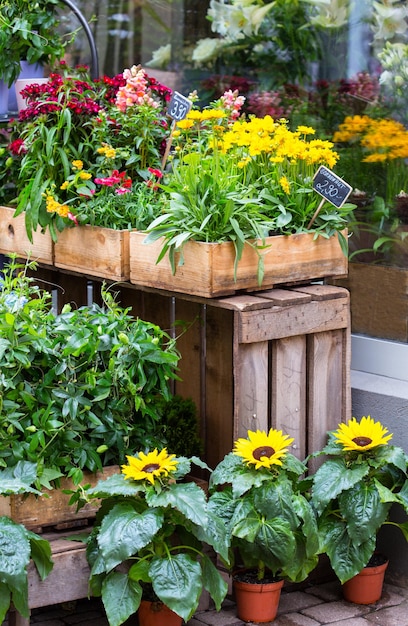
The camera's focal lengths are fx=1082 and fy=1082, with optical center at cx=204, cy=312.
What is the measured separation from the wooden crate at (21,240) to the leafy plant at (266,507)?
1278 millimetres

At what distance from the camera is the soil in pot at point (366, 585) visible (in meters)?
4.00

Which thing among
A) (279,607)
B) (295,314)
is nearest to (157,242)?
(295,314)

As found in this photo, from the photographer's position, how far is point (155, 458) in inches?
141

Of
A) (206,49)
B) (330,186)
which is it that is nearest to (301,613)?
(330,186)

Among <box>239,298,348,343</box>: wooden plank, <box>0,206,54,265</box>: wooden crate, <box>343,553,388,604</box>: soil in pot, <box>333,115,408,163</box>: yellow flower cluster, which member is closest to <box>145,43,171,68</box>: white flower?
<box>333,115,408,163</box>: yellow flower cluster

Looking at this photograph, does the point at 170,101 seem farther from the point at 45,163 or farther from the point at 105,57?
the point at 105,57

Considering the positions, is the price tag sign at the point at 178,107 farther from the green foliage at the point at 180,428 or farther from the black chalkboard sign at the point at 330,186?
the green foliage at the point at 180,428

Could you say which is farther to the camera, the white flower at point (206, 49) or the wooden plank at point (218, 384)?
the white flower at point (206, 49)

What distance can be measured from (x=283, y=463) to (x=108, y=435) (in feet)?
2.03

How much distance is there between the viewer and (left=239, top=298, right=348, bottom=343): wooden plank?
3822mm

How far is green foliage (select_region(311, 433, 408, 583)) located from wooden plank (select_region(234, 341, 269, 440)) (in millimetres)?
282

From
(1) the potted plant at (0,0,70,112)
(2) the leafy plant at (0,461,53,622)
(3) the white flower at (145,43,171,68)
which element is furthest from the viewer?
(3) the white flower at (145,43,171,68)

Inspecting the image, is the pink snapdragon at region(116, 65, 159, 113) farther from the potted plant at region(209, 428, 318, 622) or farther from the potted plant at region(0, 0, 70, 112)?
the potted plant at region(209, 428, 318, 622)

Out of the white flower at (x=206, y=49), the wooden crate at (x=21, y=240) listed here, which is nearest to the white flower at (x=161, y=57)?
the white flower at (x=206, y=49)
